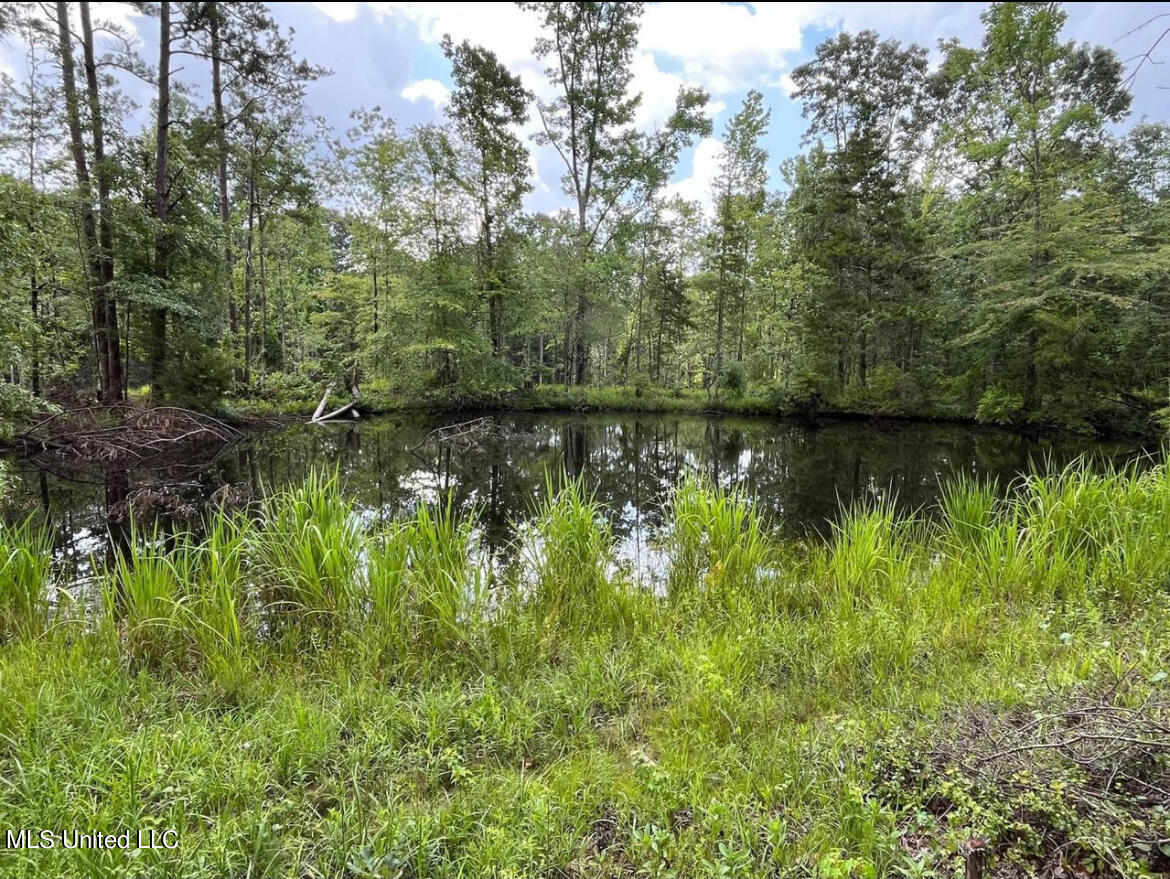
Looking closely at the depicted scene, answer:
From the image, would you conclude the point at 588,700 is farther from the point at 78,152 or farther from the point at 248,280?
the point at 248,280

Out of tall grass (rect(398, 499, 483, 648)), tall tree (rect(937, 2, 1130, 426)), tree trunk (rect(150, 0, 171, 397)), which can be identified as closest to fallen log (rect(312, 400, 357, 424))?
tree trunk (rect(150, 0, 171, 397))

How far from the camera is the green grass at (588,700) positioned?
4.97 ft

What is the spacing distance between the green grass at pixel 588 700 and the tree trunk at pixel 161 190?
414 inches

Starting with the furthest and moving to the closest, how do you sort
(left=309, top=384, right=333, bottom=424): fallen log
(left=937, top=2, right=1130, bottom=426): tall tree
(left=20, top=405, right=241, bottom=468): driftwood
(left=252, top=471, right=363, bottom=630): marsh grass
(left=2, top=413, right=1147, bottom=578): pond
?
(left=309, top=384, right=333, bottom=424): fallen log
(left=937, top=2, right=1130, bottom=426): tall tree
(left=20, top=405, right=241, bottom=468): driftwood
(left=2, top=413, right=1147, bottom=578): pond
(left=252, top=471, right=363, bottom=630): marsh grass

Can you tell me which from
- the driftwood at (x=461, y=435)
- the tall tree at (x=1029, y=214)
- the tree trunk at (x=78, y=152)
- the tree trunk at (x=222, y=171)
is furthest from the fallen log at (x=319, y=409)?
the tall tree at (x=1029, y=214)

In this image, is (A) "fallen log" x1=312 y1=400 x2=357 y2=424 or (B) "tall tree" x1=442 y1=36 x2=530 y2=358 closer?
(A) "fallen log" x1=312 y1=400 x2=357 y2=424

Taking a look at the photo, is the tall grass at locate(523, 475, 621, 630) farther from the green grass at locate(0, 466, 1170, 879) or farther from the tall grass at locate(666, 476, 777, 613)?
the tall grass at locate(666, 476, 777, 613)

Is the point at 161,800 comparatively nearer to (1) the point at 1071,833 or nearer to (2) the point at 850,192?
(1) the point at 1071,833

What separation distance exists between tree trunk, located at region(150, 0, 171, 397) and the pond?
2.78m

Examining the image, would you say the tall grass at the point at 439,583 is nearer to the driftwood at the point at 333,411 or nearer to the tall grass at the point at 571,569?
the tall grass at the point at 571,569

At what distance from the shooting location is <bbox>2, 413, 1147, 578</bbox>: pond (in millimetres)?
6105

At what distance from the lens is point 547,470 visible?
744 centimetres

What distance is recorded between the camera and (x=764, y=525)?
5.90 meters

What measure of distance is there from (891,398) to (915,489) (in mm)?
12119
